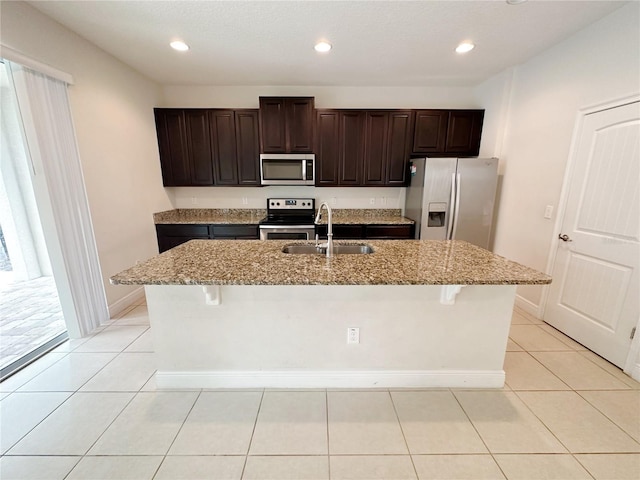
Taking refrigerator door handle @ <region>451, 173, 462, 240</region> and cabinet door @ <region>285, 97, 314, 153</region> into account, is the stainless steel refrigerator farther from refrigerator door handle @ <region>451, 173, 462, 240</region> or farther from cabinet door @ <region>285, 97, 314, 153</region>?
cabinet door @ <region>285, 97, 314, 153</region>

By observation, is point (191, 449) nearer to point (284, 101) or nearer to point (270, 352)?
point (270, 352)

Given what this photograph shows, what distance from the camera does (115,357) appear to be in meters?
2.11

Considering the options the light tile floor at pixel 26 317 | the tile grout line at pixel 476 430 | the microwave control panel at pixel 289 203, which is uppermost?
the microwave control panel at pixel 289 203

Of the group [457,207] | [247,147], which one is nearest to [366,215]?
[457,207]

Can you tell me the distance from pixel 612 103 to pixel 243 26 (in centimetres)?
298

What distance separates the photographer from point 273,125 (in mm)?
3463

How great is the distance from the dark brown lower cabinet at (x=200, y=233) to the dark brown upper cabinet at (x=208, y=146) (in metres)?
0.64

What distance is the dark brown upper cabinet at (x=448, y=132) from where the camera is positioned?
3.51 m

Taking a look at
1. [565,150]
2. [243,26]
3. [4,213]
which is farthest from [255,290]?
[4,213]

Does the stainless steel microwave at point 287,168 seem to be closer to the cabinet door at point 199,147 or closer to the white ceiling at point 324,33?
the cabinet door at point 199,147

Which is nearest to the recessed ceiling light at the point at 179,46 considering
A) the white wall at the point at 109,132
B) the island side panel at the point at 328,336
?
the white wall at the point at 109,132

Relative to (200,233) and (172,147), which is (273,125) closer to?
(172,147)

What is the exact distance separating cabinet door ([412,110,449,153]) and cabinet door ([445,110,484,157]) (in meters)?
0.08

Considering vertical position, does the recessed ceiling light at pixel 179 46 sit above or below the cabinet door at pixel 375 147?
above
